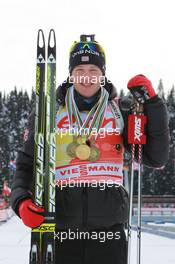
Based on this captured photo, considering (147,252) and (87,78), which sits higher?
(87,78)

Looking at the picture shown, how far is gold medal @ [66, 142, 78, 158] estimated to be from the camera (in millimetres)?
3625

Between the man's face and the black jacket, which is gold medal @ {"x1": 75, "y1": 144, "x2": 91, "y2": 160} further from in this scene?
the man's face

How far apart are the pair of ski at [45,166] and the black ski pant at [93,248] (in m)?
0.10

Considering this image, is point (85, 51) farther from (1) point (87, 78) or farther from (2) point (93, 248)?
(2) point (93, 248)

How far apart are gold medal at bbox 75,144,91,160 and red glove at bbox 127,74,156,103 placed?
1.71 ft

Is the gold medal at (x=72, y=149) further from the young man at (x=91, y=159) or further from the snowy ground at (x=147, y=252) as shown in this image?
the snowy ground at (x=147, y=252)

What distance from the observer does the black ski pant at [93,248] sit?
3.49 metres

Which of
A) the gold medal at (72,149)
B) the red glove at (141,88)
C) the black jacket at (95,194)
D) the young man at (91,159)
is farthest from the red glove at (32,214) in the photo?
the red glove at (141,88)

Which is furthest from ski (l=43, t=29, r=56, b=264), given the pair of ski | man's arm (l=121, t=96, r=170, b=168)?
man's arm (l=121, t=96, r=170, b=168)

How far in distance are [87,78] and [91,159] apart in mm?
602

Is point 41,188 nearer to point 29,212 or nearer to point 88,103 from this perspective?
point 29,212

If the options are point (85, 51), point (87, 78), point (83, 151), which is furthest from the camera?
point (85, 51)

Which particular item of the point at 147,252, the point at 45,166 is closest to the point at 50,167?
the point at 45,166

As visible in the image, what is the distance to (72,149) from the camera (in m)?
3.63
